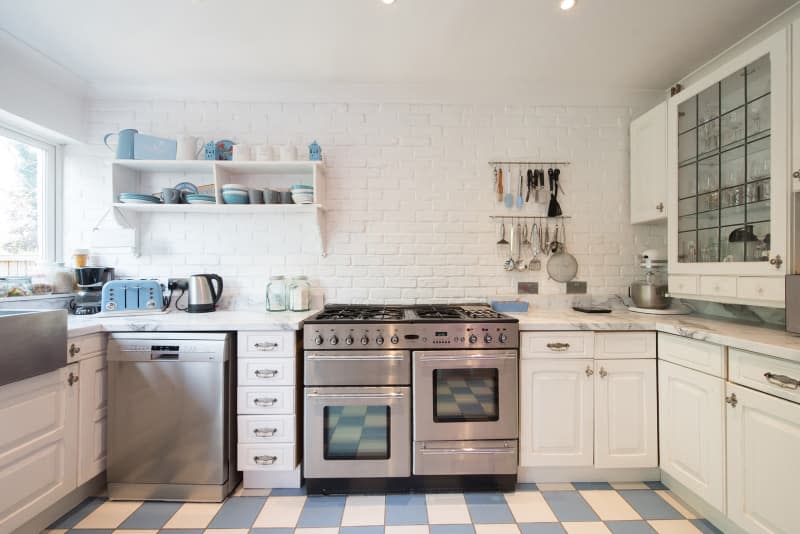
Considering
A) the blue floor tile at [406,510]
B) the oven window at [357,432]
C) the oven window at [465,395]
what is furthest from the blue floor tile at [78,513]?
the oven window at [465,395]

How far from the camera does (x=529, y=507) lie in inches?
72.9

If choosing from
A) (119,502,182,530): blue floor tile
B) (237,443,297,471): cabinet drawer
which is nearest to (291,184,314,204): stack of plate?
(237,443,297,471): cabinet drawer

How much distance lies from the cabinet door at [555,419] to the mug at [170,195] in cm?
262

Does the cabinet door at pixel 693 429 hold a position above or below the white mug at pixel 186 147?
below

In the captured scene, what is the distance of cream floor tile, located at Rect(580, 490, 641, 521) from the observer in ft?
5.83

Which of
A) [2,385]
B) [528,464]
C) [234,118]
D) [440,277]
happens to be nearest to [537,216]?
[440,277]

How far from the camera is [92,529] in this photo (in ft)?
5.57

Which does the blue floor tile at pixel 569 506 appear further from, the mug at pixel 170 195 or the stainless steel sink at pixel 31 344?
the mug at pixel 170 195

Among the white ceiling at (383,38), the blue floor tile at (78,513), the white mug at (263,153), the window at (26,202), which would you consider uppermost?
the white ceiling at (383,38)

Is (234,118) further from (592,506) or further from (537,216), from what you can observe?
(592,506)

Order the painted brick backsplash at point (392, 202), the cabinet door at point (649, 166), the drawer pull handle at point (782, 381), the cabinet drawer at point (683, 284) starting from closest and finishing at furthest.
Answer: the drawer pull handle at point (782, 381) < the cabinet drawer at point (683, 284) < the cabinet door at point (649, 166) < the painted brick backsplash at point (392, 202)

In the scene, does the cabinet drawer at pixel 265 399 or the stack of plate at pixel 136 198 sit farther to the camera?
the stack of plate at pixel 136 198

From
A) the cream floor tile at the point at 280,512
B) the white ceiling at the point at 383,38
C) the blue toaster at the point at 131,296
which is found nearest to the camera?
the cream floor tile at the point at 280,512

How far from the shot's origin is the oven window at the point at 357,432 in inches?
77.0
